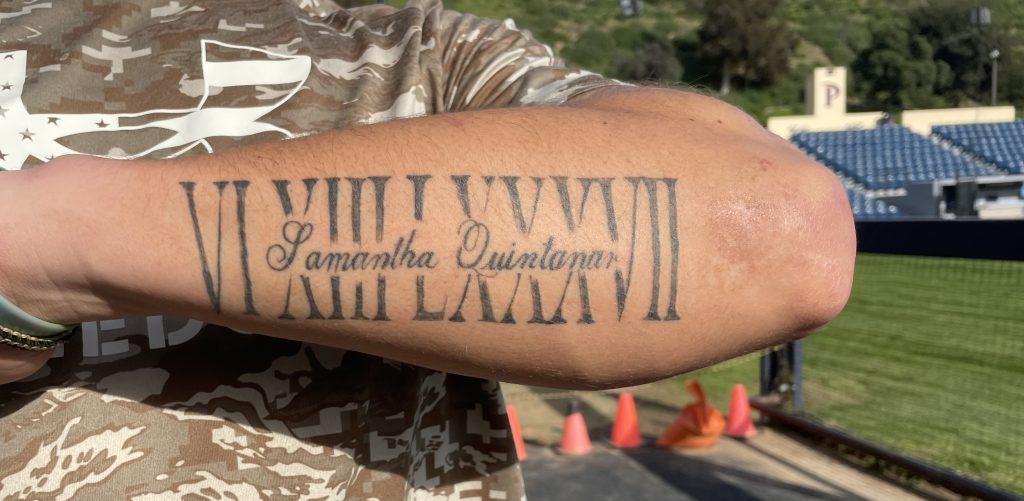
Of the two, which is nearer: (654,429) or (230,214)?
(230,214)

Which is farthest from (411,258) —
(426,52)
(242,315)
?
(426,52)

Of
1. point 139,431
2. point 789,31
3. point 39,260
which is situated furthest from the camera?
point 789,31

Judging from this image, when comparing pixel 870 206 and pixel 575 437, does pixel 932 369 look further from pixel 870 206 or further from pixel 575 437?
pixel 870 206

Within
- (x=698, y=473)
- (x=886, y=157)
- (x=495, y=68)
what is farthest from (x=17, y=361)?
(x=886, y=157)

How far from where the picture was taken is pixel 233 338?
3.71ft

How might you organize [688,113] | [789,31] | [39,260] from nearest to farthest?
→ 1. [39,260]
2. [688,113]
3. [789,31]

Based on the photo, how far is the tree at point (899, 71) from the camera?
35562 mm

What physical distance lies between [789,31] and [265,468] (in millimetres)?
51735

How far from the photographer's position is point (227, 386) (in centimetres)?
111

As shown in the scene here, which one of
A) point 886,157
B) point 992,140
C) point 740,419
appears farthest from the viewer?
point 992,140

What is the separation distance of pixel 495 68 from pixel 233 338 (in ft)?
1.73

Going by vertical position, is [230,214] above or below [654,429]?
above

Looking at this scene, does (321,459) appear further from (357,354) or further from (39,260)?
(39,260)

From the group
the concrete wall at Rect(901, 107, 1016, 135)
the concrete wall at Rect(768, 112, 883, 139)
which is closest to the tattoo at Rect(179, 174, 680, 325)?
the concrete wall at Rect(901, 107, 1016, 135)
